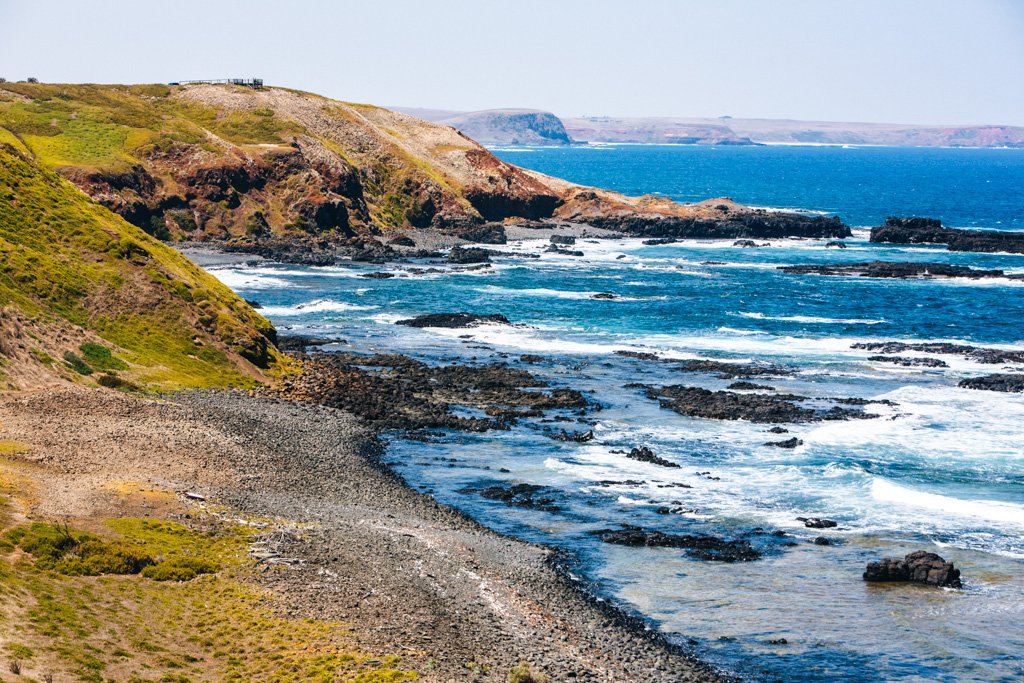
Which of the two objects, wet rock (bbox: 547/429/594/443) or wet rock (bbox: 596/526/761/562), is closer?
wet rock (bbox: 596/526/761/562)

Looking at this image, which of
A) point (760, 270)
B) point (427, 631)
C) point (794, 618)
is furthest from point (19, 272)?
point (760, 270)

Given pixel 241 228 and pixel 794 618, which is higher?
pixel 241 228

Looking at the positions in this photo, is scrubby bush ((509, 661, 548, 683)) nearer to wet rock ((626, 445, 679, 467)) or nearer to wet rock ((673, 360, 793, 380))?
wet rock ((626, 445, 679, 467))

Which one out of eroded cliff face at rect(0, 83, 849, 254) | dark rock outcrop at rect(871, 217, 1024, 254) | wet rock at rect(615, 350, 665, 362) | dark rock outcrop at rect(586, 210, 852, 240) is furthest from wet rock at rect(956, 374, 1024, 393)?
dark rock outcrop at rect(586, 210, 852, 240)

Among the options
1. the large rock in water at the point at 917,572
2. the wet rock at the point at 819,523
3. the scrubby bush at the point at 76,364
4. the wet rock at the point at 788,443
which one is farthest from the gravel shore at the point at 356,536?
the wet rock at the point at 788,443

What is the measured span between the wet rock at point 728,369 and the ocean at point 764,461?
112 cm

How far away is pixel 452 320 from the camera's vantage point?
83.6 metres

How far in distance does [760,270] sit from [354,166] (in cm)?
5875

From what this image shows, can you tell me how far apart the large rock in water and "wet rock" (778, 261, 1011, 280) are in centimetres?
7980

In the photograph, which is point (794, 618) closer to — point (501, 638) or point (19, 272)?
point (501, 638)

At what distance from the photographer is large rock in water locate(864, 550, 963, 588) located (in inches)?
1387

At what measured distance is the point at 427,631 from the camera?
28891 millimetres

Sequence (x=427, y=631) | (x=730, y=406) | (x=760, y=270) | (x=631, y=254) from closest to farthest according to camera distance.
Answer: (x=427, y=631), (x=730, y=406), (x=760, y=270), (x=631, y=254)

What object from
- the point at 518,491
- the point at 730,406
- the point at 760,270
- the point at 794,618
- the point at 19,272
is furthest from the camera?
the point at 760,270
